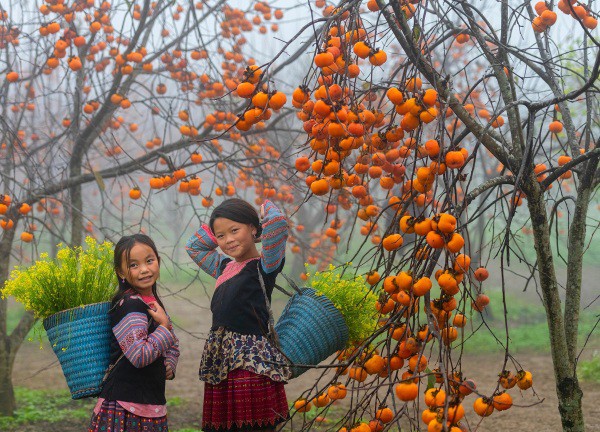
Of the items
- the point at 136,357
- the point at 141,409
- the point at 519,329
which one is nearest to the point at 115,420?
the point at 141,409

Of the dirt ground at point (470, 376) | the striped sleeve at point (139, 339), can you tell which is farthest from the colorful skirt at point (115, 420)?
the dirt ground at point (470, 376)

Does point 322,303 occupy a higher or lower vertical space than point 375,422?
higher

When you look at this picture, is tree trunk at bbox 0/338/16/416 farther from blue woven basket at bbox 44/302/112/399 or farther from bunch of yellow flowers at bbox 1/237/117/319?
blue woven basket at bbox 44/302/112/399

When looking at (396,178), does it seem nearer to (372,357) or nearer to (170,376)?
(372,357)

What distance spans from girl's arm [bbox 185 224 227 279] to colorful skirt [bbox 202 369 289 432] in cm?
50

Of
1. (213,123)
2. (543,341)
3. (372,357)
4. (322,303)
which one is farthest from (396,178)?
(543,341)

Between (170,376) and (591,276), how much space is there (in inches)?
530

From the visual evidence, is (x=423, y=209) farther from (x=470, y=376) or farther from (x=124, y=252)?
(x=470, y=376)

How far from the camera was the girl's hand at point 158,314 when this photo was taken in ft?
7.20

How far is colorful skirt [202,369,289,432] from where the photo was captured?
2.14m

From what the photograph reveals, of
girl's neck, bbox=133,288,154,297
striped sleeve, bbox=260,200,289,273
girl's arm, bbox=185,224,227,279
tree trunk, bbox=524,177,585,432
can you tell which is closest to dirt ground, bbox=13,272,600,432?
tree trunk, bbox=524,177,585,432

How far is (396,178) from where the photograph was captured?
2307mm

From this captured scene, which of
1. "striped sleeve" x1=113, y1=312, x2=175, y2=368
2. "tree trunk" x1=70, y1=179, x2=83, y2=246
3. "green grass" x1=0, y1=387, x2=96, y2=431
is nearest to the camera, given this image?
"striped sleeve" x1=113, y1=312, x2=175, y2=368

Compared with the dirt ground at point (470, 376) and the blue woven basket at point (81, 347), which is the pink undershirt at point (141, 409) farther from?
the dirt ground at point (470, 376)
